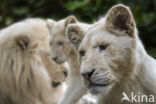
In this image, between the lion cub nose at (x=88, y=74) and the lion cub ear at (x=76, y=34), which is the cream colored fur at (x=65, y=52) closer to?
the lion cub ear at (x=76, y=34)

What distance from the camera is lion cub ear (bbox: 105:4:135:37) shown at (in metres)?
2.65

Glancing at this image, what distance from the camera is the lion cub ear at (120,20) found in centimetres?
265

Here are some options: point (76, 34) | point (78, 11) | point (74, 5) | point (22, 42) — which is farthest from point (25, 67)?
point (78, 11)

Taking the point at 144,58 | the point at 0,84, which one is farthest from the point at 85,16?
the point at 144,58

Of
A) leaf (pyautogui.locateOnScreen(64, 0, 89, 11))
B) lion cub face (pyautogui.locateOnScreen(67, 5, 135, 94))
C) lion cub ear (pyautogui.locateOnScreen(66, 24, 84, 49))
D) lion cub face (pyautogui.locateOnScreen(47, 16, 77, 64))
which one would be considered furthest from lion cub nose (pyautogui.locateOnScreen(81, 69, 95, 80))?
leaf (pyautogui.locateOnScreen(64, 0, 89, 11))

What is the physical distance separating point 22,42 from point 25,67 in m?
0.32

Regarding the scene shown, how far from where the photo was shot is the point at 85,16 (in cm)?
754

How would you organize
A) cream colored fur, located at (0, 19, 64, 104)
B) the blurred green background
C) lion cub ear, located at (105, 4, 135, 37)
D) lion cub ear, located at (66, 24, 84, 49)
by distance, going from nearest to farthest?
lion cub ear, located at (105, 4, 135, 37), lion cub ear, located at (66, 24, 84, 49), cream colored fur, located at (0, 19, 64, 104), the blurred green background

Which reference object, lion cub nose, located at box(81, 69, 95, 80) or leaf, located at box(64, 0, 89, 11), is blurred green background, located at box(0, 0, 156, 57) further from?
lion cub nose, located at box(81, 69, 95, 80)

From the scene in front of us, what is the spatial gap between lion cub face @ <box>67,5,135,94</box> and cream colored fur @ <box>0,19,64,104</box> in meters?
2.28

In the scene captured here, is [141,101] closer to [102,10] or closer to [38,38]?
[38,38]

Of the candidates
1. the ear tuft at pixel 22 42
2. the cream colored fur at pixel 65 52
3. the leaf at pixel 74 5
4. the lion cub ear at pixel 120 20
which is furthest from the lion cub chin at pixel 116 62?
the leaf at pixel 74 5

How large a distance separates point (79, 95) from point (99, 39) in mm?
1297

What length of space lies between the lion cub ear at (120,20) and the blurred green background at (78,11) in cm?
368
